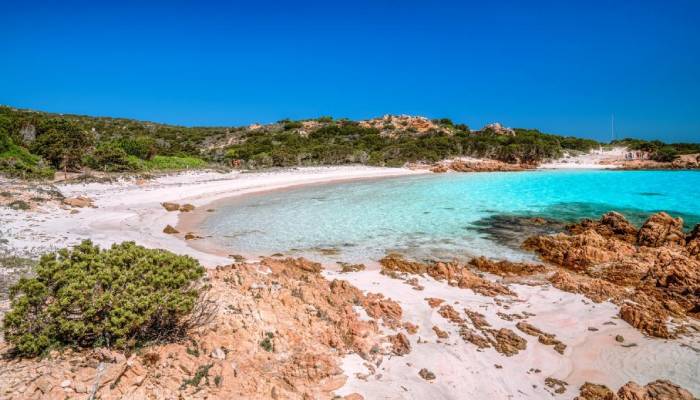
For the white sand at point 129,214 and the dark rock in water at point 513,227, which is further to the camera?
Result: the dark rock in water at point 513,227

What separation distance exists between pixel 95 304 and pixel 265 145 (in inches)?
1761

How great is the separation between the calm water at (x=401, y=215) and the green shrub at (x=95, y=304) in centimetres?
569

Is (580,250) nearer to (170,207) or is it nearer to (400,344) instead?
(400,344)

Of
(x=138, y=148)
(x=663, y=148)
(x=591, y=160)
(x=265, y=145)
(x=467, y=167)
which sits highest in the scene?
(x=265, y=145)

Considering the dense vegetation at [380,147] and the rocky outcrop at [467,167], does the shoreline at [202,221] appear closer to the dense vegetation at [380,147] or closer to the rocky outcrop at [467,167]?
the dense vegetation at [380,147]

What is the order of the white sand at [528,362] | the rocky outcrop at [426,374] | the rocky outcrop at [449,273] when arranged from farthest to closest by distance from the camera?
the rocky outcrop at [449,273], the rocky outcrop at [426,374], the white sand at [528,362]

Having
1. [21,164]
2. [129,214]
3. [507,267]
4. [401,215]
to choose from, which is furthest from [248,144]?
[507,267]

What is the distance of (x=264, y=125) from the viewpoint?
6825 cm

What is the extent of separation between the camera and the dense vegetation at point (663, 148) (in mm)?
53562

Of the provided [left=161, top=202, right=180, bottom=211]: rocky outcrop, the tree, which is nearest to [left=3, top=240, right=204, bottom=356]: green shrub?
[left=161, top=202, right=180, bottom=211]: rocky outcrop

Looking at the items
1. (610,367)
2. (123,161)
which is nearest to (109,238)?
(610,367)

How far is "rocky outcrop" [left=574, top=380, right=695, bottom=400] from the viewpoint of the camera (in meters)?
4.07

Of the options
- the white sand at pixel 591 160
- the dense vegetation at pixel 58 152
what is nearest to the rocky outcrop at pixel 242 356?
the dense vegetation at pixel 58 152

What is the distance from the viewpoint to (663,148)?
56719 mm
